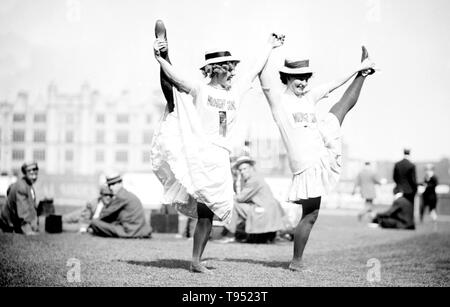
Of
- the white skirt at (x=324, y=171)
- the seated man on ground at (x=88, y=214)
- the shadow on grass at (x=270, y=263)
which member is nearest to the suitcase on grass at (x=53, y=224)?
the seated man on ground at (x=88, y=214)

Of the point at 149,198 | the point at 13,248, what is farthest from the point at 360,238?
the point at 149,198

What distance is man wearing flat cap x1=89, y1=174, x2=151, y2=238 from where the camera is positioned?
42.0ft

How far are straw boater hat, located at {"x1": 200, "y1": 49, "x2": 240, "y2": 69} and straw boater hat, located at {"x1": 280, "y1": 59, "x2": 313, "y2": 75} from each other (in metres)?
0.67

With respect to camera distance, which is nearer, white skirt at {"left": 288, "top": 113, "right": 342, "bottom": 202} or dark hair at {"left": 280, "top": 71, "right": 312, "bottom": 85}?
white skirt at {"left": 288, "top": 113, "right": 342, "bottom": 202}

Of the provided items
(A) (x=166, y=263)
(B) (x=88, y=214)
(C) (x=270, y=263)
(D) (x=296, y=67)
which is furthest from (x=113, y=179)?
(D) (x=296, y=67)

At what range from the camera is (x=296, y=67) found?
779 cm

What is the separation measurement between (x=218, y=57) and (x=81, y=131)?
270ft

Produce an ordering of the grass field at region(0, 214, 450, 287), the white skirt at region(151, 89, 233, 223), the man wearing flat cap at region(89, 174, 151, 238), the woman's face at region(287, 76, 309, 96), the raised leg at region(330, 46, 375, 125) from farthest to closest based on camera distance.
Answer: the man wearing flat cap at region(89, 174, 151, 238) < the raised leg at region(330, 46, 375, 125) < the woman's face at region(287, 76, 309, 96) < the white skirt at region(151, 89, 233, 223) < the grass field at region(0, 214, 450, 287)

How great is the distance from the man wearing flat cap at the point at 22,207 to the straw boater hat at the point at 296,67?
683 centimetres

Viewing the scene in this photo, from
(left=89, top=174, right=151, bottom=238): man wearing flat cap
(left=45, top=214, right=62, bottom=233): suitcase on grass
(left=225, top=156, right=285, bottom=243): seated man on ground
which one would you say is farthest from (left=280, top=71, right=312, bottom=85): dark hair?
(left=45, top=214, right=62, bottom=233): suitcase on grass

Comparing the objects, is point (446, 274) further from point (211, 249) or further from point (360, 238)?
point (360, 238)

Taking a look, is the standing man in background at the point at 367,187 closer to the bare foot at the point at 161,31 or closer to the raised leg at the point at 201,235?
the raised leg at the point at 201,235

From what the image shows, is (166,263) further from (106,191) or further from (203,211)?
(106,191)

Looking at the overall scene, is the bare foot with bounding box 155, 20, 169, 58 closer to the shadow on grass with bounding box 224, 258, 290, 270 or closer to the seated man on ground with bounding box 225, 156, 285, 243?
the shadow on grass with bounding box 224, 258, 290, 270
